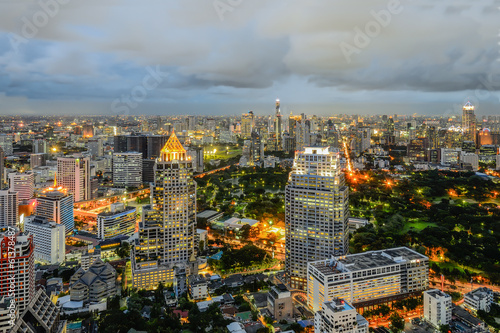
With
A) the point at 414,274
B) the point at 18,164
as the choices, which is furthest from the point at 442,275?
the point at 18,164

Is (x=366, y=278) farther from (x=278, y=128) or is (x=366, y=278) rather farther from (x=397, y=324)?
(x=278, y=128)

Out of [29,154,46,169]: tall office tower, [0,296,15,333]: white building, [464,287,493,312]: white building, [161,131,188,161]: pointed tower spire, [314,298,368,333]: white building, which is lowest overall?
[464,287,493,312]: white building

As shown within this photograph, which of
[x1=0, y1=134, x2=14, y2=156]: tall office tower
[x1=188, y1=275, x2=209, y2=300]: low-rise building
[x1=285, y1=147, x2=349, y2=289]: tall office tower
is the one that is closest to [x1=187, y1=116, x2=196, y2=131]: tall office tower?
[x1=0, y1=134, x2=14, y2=156]: tall office tower

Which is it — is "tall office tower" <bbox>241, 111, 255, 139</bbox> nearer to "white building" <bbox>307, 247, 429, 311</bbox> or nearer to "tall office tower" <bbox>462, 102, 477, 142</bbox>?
"tall office tower" <bbox>462, 102, 477, 142</bbox>

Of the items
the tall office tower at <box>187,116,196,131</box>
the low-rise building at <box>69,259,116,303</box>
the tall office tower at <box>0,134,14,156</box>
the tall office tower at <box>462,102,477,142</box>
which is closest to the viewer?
the low-rise building at <box>69,259,116,303</box>

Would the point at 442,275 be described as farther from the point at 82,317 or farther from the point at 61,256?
the point at 61,256

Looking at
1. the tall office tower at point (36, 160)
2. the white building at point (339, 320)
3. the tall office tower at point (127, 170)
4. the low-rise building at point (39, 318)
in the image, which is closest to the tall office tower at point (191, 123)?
the tall office tower at point (36, 160)

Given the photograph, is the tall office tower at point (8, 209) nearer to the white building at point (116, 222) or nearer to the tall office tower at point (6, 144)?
the white building at point (116, 222)
